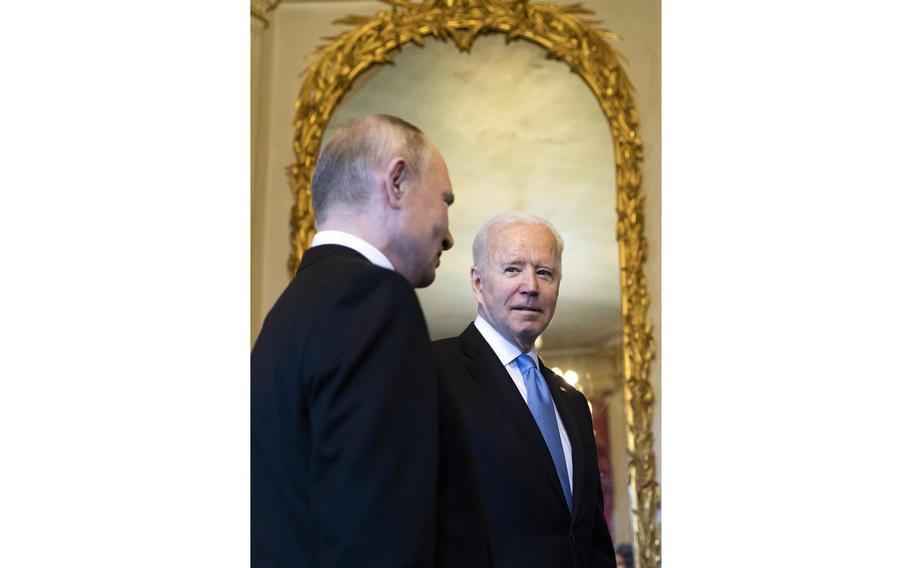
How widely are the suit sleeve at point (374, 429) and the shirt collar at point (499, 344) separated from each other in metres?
1.22

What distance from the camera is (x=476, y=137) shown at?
3838mm

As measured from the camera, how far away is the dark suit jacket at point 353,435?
5.29 feet

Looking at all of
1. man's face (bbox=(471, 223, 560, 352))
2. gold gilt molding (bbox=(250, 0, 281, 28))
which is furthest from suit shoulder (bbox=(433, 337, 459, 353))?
gold gilt molding (bbox=(250, 0, 281, 28))

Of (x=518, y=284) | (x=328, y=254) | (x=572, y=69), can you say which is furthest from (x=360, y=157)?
(x=572, y=69)

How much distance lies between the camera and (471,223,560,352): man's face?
10.0ft

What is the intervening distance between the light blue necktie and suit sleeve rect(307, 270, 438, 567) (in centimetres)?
113

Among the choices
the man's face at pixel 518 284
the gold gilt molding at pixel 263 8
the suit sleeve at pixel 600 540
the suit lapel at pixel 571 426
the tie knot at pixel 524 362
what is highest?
the gold gilt molding at pixel 263 8

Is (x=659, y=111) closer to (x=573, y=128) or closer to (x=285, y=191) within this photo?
(x=573, y=128)

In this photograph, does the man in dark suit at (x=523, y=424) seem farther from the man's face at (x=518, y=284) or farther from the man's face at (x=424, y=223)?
the man's face at (x=424, y=223)

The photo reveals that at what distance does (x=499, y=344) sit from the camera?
117 inches

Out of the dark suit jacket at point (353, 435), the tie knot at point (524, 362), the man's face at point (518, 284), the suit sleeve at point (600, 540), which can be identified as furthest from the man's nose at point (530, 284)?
the dark suit jacket at point (353, 435)

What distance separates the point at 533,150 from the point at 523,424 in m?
1.36
